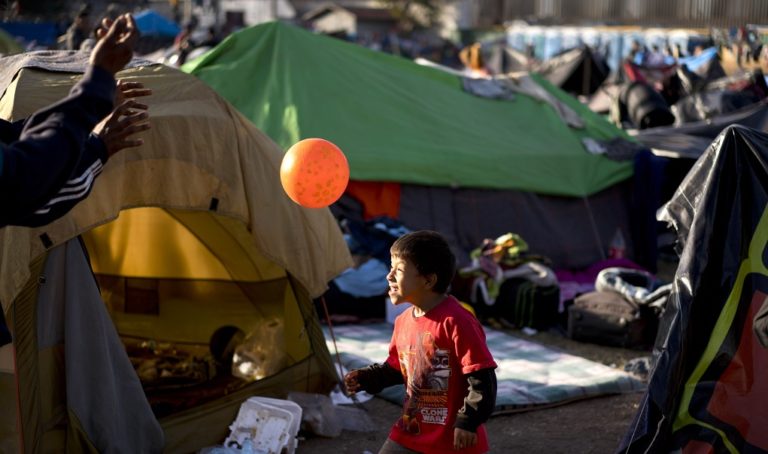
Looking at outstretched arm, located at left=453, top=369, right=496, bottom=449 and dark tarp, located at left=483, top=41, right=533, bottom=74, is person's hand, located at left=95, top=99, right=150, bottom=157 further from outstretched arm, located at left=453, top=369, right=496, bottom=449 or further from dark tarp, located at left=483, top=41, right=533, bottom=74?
dark tarp, located at left=483, top=41, right=533, bottom=74

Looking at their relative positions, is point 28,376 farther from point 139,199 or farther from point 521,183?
point 521,183

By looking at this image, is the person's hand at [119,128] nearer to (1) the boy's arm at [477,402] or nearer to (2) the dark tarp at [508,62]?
(1) the boy's arm at [477,402]

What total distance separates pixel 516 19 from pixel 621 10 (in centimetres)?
693

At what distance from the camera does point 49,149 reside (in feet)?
9.66

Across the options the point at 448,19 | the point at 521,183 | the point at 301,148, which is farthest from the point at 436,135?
the point at 448,19

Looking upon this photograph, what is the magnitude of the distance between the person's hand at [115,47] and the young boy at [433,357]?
134 centimetres

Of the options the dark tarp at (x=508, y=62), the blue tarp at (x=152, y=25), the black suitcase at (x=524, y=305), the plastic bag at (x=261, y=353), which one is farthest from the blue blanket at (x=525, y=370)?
the blue tarp at (x=152, y=25)

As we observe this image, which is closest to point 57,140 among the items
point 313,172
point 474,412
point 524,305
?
point 474,412

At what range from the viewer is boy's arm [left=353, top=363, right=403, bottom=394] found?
13.3 feet

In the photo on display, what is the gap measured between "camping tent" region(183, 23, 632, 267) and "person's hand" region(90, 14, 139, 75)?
6.11 m

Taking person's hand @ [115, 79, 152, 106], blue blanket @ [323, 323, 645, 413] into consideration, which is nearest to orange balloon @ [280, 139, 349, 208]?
person's hand @ [115, 79, 152, 106]

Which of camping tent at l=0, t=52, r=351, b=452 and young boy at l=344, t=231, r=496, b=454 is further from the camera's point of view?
camping tent at l=0, t=52, r=351, b=452

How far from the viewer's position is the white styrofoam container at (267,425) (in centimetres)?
557

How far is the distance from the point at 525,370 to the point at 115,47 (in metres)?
4.76
